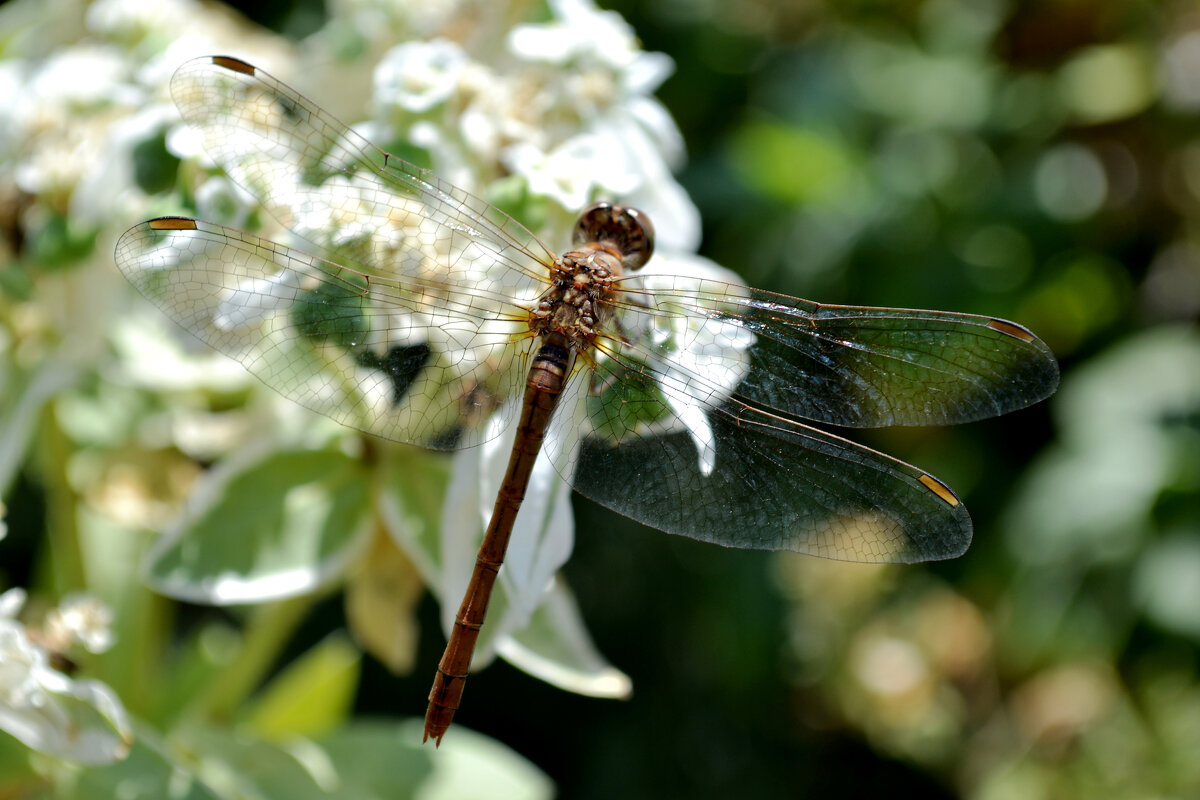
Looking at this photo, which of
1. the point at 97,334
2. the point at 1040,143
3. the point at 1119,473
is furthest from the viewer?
the point at 1040,143

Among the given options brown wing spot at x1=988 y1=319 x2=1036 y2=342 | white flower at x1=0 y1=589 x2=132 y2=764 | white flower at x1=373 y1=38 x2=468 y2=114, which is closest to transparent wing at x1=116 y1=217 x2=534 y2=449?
white flower at x1=373 y1=38 x2=468 y2=114

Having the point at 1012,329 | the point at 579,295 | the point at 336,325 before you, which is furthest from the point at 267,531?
the point at 1012,329

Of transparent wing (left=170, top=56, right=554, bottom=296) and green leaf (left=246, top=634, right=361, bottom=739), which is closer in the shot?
transparent wing (left=170, top=56, right=554, bottom=296)

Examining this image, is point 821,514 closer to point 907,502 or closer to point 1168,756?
point 907,502

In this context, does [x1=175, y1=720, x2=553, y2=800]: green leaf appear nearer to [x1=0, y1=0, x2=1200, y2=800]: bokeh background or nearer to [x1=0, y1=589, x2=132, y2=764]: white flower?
[x1=0, y1=589, x2=132, y2=764]: white flower

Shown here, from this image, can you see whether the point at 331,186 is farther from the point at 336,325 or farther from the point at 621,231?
the point at 621,231

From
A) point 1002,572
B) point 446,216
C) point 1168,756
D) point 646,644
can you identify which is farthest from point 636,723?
point 446,216
